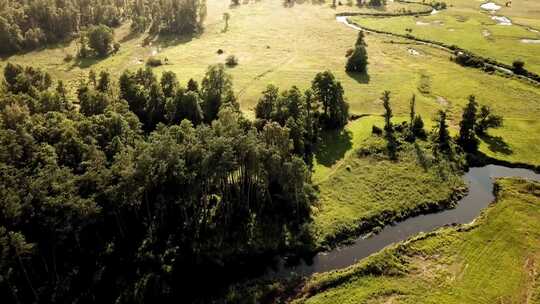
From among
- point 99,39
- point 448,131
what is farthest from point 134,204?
point 99,39

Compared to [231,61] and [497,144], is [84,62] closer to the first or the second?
[231,61]

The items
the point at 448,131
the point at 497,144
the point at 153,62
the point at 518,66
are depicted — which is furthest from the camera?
the point at 153,62

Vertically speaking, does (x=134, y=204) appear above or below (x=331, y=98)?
below

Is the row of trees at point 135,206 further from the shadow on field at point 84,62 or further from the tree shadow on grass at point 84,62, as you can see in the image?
the shadow on field at point 84,62

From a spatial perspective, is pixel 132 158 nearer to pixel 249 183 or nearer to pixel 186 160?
pixel 186 160

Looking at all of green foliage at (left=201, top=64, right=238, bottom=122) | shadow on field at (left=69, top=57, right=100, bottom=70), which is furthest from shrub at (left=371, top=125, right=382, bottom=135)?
shadow on field at (left=69, top=57, right=100, bottom=70)

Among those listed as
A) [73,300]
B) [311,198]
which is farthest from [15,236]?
[311,198]
